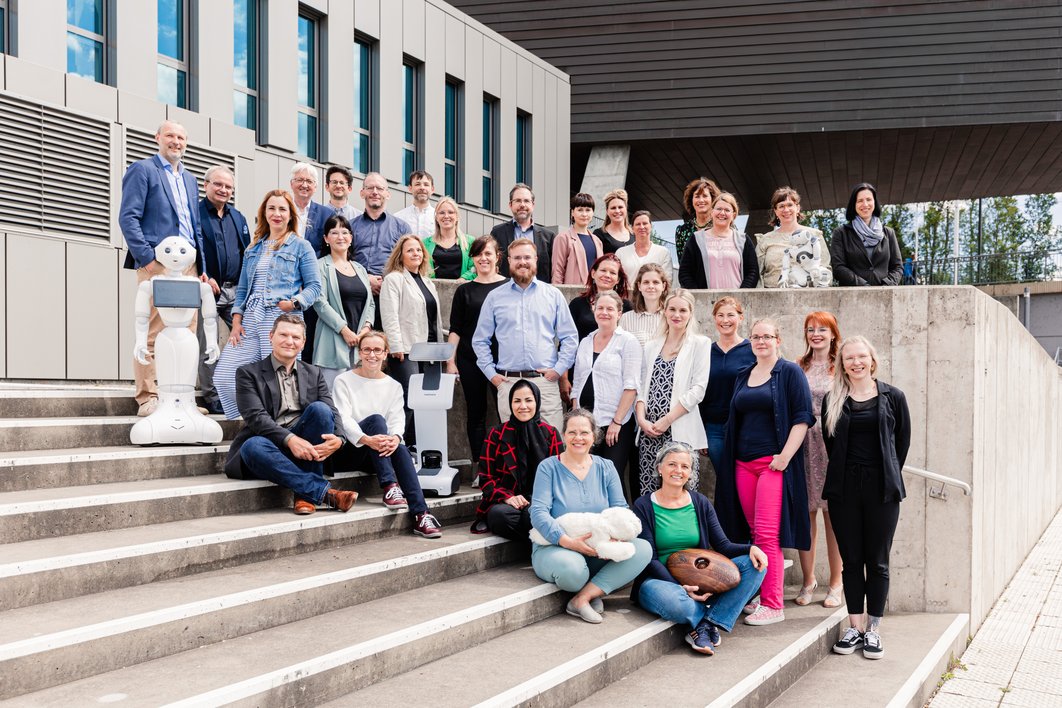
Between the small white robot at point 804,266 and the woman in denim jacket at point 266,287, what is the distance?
332cm

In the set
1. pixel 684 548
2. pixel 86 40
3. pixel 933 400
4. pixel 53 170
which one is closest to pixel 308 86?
pixel 86 40

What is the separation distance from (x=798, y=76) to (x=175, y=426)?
600 inches

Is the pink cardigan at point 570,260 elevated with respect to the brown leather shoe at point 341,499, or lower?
elevated

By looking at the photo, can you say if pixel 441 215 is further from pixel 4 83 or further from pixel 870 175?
pixel 870 175

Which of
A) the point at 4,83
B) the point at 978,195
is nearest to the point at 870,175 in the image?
the point at 978,195

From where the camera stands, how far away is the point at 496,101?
18.3 meters

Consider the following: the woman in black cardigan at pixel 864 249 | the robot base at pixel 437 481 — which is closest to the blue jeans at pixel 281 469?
the robot base at pixel 437 481

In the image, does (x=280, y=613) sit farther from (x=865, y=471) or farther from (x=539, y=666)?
(x=865, y=471)

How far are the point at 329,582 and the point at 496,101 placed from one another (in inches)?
575

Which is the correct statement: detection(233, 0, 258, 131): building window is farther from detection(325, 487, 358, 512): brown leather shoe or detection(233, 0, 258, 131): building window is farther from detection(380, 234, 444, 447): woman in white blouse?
detection(325, 487, 358, 512): brown leather shoe

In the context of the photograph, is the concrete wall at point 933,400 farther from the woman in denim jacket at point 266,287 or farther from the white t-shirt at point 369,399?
the woman in denim jacket at point 266,287

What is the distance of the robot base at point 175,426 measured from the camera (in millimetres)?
6000

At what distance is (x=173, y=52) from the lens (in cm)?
1165

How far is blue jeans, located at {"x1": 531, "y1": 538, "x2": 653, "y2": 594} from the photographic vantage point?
5488 millimetres
